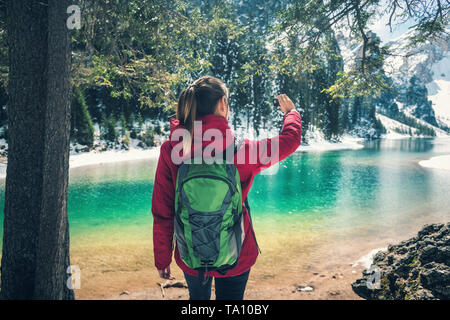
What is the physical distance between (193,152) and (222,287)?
0.99 m

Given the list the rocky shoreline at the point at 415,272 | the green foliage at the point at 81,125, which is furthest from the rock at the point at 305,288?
the green foliage at the point at 81,125

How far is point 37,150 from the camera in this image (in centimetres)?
307

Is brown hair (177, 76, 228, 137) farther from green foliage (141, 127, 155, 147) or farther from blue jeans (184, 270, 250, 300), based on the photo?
green foliage (141, 127, 155, 147)

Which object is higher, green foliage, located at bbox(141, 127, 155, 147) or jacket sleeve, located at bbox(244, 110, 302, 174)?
green foliage, located at bbox(141, 127, 155, 147)

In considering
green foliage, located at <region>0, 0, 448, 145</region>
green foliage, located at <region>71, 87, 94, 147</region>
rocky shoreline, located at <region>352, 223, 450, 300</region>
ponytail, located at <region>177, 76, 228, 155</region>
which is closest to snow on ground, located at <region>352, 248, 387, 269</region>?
rocky shoreline, located at <region>352, 223, 450, 300</region>

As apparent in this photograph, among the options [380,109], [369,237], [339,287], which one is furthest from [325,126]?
[380,109]

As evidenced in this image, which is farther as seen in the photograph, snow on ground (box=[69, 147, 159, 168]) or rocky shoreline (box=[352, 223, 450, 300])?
snow on ground (box=[69, 147, 159, 168])

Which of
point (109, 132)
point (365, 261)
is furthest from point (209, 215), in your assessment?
point (109, 132)

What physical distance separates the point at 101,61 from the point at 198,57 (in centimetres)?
180

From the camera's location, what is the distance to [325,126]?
68312 millimetres

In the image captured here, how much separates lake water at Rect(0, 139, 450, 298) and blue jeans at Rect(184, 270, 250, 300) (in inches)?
204

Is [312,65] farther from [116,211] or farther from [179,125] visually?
[116,211]

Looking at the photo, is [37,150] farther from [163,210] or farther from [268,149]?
[268,149]

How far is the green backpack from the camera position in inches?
74.0
